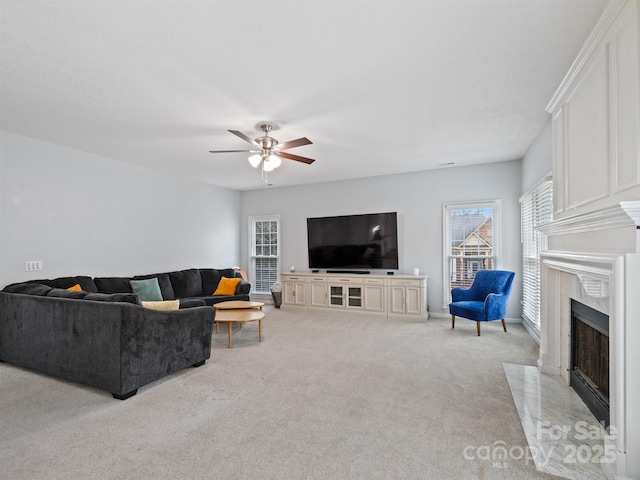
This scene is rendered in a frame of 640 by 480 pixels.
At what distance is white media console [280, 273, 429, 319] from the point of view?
18.1 ft

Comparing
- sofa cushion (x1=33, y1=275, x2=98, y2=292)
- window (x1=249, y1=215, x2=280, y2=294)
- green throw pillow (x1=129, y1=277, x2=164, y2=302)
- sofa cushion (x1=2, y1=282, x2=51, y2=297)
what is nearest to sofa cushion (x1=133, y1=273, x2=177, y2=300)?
green throw pillow (x1=129, y1=277, x2=164, y2=302)

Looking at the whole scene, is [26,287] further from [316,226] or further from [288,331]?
[316,226]

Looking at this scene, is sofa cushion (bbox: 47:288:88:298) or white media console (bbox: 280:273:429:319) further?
white media console (bbox: 280:273:429:319)

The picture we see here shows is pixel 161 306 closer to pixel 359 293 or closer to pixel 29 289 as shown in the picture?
pixel 29 289

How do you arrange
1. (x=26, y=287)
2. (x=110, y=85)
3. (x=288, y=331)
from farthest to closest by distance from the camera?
(x=288, y=331), (x=26, y=287), (x=110, y=85)

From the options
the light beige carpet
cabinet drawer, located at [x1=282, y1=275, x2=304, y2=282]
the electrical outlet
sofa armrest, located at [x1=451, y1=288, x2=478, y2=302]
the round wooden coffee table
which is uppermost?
the electrical outlet

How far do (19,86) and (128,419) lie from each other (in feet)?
9.55

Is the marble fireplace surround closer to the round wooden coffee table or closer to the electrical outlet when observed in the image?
the round wooden coffee table

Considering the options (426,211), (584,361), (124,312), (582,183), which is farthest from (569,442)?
(426,211)

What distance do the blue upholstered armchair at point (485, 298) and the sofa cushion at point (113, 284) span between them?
4.87m

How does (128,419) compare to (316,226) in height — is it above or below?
below

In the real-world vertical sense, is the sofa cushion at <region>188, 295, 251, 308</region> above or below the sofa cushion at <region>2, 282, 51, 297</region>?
below

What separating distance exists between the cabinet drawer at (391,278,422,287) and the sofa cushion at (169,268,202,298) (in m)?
3.61

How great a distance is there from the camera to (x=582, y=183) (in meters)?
2.33
